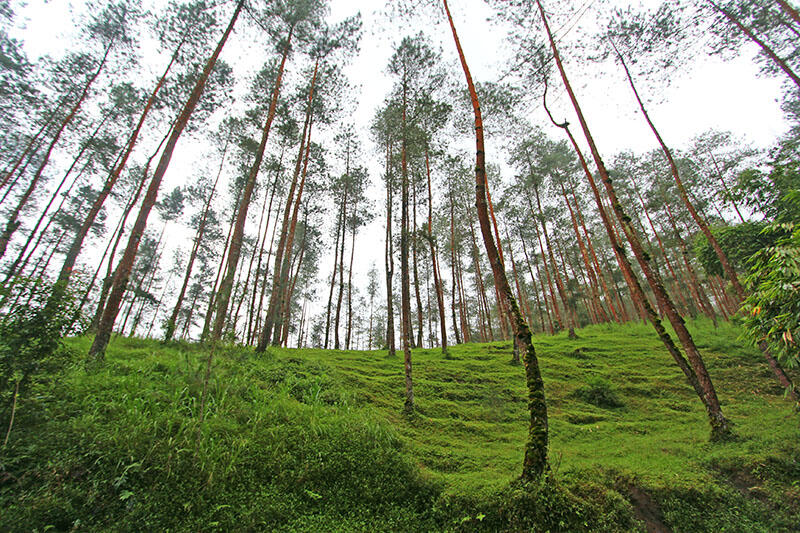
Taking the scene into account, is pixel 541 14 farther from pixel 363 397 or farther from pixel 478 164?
pixel 363 397

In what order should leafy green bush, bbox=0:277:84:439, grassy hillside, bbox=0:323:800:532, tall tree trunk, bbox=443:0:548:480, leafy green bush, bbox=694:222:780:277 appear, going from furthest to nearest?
leafy green bush, bbox=694:222:780:277, tall tree trunk, bbox=443:0:548:480, leafy green bush, bbox=0:277:84:439, grassy hillside, bbox=0:323:800:532

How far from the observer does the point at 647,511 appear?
3.92 metres

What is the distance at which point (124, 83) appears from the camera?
46.0 ft

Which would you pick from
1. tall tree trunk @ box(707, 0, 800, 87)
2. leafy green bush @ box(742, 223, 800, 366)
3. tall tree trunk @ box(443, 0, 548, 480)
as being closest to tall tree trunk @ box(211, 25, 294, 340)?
tall tree trunk @ box(443, 0, 548, 480)

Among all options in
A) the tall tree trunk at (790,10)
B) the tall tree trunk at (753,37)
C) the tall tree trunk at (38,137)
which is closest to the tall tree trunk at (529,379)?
the tall tree trunk at (790,10)

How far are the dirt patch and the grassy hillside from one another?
2 centimetres

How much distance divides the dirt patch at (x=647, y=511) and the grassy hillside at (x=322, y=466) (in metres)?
0.02

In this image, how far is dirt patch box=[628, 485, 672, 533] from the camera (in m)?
3.71

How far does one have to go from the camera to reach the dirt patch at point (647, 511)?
371cm

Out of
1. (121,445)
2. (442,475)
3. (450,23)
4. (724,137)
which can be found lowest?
(442,475)

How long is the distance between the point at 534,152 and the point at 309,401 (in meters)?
20.0

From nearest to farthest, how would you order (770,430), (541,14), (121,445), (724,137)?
(121,445)
(770,430)
(541,14)
(724,137)

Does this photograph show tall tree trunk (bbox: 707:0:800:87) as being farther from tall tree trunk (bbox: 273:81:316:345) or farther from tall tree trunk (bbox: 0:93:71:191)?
tall tree trunk (bbox: 0:93:71:191)

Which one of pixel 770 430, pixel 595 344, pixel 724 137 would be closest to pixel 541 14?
pixel 770 430
